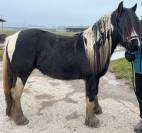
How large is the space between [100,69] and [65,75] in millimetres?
529

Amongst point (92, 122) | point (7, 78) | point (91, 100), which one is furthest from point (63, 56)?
point (92, 122)

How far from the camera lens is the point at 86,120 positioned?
15.0 ft

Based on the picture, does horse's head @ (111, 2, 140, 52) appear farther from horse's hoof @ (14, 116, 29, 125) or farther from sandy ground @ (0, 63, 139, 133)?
horse's hoof @ (14, 116, 29, 125)

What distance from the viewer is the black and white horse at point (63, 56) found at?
170 inches

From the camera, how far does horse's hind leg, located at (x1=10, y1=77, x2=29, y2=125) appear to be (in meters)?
4.52

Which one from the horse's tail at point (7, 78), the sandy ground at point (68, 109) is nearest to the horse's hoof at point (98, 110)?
the sandy ground at point (68, 109)

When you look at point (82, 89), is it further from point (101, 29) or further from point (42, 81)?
point (101, 29)

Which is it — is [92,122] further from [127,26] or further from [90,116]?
[127,26]

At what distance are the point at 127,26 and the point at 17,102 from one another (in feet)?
6.40

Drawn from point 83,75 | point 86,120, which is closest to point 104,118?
point 86,120

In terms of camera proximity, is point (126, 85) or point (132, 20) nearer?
point (132, 20)

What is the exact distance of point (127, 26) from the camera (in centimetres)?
404

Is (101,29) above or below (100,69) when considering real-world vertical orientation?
above

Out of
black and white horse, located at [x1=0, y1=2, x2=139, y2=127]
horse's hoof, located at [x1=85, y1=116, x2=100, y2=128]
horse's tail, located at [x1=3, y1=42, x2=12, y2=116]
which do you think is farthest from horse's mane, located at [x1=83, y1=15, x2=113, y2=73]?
horse's tail, located at [x1=3, y1=42, x2=12, y2=116]
